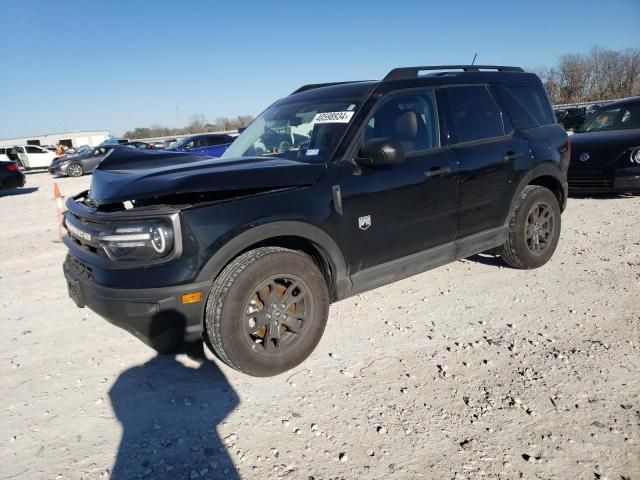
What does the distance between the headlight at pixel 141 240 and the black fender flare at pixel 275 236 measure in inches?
10.3

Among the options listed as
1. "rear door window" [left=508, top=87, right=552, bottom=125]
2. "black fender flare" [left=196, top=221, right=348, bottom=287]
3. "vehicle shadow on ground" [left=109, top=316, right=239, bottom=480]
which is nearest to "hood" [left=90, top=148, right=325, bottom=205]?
"black fender flare" [left=196, top=221, right=348, bottom=287]

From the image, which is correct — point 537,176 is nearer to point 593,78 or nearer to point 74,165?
point 74,165

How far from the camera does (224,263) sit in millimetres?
2711

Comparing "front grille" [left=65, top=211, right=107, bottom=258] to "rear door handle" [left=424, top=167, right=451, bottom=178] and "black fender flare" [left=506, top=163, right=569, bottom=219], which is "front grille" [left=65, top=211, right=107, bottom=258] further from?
"black fender flare" [left=506, top=163, right=569, bottom=219]

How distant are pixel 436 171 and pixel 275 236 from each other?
1513 mm

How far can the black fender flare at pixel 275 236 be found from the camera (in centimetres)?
268

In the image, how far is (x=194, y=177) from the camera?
106 inches

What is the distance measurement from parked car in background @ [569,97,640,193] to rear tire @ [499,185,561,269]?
350 cm

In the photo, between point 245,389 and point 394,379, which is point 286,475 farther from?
point 394,379

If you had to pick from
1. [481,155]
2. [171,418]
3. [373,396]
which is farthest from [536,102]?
[171,418]

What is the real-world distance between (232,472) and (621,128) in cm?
909

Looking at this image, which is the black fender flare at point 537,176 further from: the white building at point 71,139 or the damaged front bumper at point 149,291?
the white building at point 71,139

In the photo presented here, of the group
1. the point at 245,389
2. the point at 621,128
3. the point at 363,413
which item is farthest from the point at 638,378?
the point at 621,128

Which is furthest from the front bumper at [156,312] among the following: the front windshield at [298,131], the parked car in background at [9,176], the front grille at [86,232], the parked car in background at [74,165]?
the parked car in background at [74,165]
